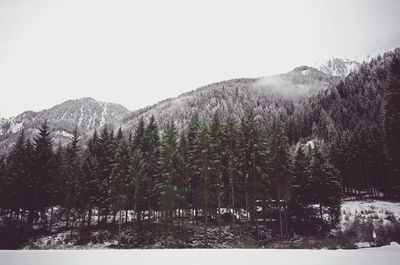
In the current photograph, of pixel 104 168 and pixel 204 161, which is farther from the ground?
pixel 104 168

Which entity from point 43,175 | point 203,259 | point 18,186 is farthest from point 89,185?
point 203,259

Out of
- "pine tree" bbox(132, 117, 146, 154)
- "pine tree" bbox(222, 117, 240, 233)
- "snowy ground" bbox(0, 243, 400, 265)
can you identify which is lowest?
"snowy ground" bbox(0, 243, 400, 265)

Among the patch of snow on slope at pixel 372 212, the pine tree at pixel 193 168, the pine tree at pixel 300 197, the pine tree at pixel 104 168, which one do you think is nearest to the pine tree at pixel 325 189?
the pine tree at pixel 300 197

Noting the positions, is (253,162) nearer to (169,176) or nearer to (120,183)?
(169,176)

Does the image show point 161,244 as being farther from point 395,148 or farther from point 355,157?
point 355,157

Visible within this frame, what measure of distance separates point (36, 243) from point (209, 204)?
75.6ft

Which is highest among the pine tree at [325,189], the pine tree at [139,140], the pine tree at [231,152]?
the pine tree at [139,140]

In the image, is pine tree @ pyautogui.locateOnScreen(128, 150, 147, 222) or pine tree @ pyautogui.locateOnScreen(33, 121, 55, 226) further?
pine tree @ pyautogui.locateOnScreen(33, 121, 55, 226)

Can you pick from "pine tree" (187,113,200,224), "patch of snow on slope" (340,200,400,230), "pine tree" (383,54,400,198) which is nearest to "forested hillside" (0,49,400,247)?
"pine tree" (383,54,400,198)

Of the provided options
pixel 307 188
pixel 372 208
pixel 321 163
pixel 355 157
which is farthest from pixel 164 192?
pixel 355 157

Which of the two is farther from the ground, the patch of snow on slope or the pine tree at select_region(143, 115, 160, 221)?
the pine tree at select_region(143, 115, 160, 221)

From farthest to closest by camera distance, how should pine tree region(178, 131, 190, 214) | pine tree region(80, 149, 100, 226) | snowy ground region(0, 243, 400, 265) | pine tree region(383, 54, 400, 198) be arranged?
pine tree region(80, 149, 100, 226) < pine tree region(178, 131, 190, 214) < pine tree region(383, 54, 400, 198) < snowy ground region(0, 243, 400, 265)

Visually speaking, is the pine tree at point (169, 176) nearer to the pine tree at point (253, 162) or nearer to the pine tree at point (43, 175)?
the pine tree at point (253, 162)

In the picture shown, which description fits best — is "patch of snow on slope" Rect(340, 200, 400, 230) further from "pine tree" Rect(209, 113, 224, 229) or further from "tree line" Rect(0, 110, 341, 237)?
"pine tree" Rect(209, 113, 224, 229)
